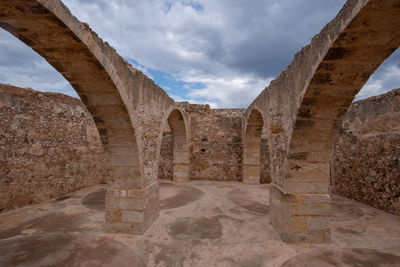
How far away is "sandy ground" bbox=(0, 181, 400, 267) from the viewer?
2.97 m

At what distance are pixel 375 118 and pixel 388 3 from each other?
192 inches

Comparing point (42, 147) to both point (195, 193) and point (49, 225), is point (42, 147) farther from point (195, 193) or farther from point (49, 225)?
point (195, 193)

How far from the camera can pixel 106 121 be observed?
3.64m

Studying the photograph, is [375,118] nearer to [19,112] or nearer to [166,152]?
[166,152]

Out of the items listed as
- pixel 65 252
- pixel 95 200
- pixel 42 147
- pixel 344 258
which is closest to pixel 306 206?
pixel 344 258

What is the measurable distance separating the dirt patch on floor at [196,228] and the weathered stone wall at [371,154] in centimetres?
425

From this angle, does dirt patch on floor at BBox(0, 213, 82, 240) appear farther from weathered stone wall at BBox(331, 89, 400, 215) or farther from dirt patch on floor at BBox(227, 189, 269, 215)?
weathered stone wall at BBox(331, 89, 400, 215)

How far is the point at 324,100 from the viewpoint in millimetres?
3096

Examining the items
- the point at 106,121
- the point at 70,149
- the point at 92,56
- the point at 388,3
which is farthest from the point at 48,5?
the point at 70,149

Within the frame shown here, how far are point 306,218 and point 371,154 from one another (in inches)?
137

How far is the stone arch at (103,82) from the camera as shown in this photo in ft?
6.60

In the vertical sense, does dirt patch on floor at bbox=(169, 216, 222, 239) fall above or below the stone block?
below

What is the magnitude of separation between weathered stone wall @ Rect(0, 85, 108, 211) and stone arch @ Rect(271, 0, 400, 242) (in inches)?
246

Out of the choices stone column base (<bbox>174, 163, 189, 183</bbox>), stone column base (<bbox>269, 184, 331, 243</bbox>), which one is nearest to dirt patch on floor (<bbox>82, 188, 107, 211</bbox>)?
stone column base (<bbox>174, 163, 189, 183</bbox>)
